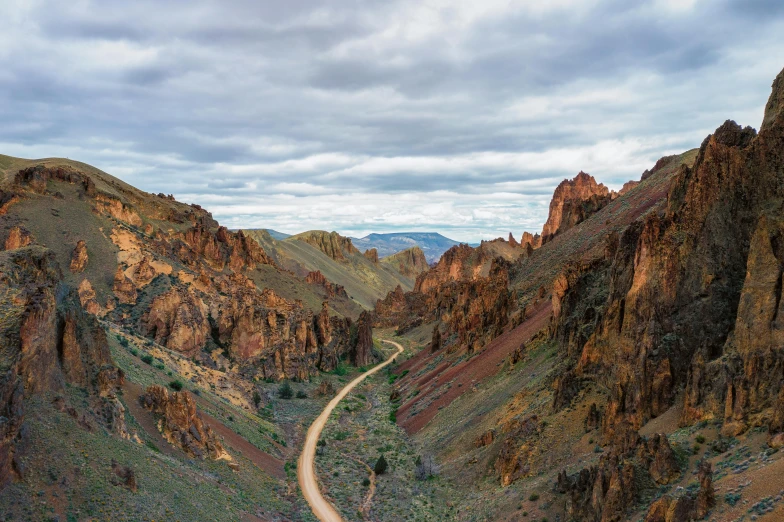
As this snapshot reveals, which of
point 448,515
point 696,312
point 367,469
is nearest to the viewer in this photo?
point 696,312

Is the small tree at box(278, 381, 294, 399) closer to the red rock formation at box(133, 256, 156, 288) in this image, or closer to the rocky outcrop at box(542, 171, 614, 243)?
the red rock formation at box(133, 256, 156, 288)

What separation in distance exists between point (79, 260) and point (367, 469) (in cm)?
4939

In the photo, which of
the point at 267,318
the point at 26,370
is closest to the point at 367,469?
the point at 26,370

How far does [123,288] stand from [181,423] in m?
39.0

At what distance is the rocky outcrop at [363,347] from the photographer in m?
89.1

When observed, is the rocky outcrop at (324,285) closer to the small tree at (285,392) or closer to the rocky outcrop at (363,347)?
the rocky outcrop at (363,347)

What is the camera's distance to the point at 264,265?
107375mm

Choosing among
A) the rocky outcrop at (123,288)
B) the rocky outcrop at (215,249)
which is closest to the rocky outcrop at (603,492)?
the rocky outcrop at (123,288)

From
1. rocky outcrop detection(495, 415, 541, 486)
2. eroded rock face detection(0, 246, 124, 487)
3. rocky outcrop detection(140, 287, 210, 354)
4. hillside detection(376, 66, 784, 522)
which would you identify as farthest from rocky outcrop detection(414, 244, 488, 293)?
eroded rock face detection(0, 246, 124, 487)

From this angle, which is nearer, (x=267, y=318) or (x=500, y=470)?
(x=500, y=470)

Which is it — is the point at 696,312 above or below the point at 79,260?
below

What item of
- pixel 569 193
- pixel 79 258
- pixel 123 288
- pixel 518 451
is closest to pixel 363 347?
pixel 123 288

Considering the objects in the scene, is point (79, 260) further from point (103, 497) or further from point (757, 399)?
point (757, 399)

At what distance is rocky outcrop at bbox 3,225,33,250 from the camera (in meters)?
60.1
